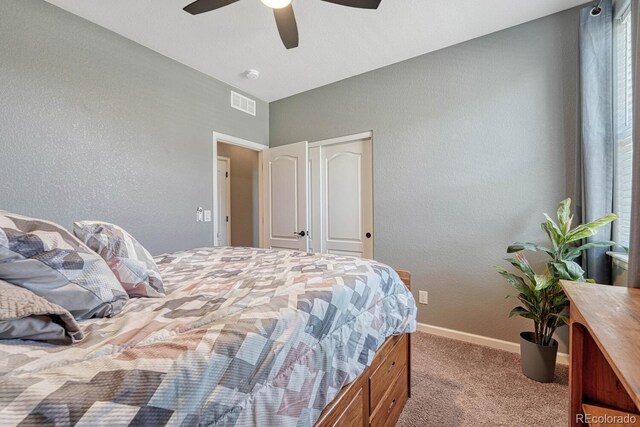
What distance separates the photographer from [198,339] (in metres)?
0.63

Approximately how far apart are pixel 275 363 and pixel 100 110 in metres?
2.50

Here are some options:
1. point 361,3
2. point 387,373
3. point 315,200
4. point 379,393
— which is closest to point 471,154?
point 361,3

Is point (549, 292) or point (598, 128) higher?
point (598, 128)

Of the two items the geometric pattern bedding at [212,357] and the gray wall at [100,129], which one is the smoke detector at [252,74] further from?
the geometric pattern bedding at [212,357]

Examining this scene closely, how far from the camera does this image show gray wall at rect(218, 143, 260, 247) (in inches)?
164

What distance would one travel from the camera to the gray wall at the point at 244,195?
416 cm

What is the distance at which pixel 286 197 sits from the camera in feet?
11.4

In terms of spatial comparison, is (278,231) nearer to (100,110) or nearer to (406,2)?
(100,110)

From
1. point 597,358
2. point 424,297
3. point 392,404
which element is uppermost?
point 597,358

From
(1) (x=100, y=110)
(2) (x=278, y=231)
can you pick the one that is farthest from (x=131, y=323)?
(2) (x=278, y=231)

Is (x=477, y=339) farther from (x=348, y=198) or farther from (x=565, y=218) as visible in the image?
(x=348, y=198)

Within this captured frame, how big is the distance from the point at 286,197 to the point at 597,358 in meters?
2.95

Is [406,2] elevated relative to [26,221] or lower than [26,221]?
elevated

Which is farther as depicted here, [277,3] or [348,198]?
[348,198]
